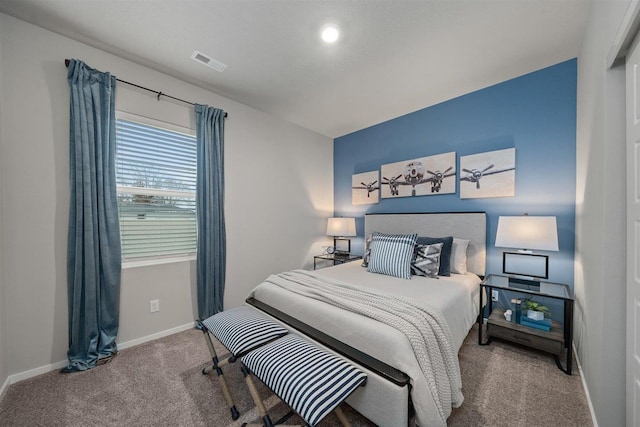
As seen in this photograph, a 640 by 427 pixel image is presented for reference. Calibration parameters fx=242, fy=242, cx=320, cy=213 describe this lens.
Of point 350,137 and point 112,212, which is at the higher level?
→ point 350,137

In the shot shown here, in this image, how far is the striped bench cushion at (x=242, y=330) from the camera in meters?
1.54

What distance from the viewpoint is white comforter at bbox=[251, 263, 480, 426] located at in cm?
122

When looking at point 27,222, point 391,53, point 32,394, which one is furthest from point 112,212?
point 391,53

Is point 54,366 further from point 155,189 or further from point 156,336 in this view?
point 155,189

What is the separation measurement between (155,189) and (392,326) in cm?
260

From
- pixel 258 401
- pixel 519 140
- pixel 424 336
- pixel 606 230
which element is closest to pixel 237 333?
pixel 258 401

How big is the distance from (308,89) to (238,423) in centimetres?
309

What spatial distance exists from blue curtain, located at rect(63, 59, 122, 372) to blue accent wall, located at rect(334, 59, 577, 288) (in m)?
3.38

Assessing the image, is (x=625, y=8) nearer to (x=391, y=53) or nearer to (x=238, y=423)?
(x=391, y=53)

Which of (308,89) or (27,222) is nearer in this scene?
(27,222)

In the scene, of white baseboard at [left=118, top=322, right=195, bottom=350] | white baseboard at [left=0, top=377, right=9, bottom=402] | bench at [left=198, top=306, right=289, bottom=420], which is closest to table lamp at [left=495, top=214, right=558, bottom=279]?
bench at [left=198, top=306, right=289, bottom=420]

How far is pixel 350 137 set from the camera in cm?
429

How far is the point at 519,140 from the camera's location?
2588 millimetres

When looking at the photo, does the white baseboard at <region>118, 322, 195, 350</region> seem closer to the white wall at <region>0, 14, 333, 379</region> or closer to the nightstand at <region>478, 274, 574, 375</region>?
the white wall at <region>0, 14, 333, 379</region>
